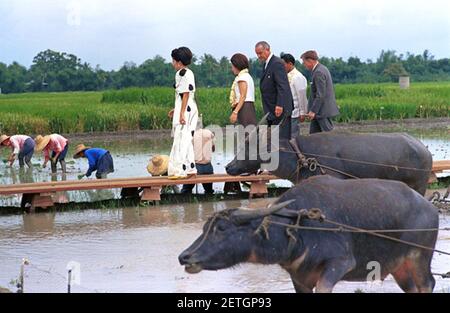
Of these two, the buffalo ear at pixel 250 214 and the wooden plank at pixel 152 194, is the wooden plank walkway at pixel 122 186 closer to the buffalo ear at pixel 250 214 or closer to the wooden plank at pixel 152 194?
the wooden plank at pixel 152 194

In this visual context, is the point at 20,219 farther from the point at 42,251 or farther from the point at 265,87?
the point at 265,87

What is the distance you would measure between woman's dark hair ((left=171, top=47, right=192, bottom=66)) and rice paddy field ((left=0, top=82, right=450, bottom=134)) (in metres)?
11.2

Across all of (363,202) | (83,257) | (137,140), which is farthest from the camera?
(137,140)

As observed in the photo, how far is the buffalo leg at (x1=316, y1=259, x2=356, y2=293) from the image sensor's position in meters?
5.56

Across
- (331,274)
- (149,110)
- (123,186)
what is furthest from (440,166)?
(149,110)

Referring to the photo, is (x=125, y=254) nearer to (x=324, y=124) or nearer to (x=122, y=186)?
(x=324, y=124)

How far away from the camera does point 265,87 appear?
32.1ft

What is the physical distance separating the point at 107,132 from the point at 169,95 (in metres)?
4.35

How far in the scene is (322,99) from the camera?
10.2 metres

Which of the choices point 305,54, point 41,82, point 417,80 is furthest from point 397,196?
point 417,80

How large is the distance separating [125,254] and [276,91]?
2212 millimetres

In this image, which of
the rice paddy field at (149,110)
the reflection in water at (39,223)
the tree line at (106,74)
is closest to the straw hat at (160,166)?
the reflection in water at (39,223)

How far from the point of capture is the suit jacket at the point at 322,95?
33.5 feet

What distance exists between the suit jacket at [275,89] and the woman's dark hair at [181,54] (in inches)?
48.0
